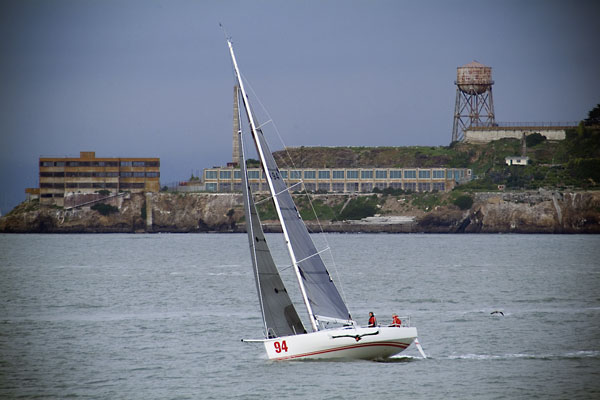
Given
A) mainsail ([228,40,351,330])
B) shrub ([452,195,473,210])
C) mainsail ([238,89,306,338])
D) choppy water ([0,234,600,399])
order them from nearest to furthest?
choppy water ([0,234,600,399]) < mainsail ([228,40,351,330]) < mainsail ([238,89,306,338]) < shrub ([452,195,473,210])

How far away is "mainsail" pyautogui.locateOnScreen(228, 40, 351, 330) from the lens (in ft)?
120

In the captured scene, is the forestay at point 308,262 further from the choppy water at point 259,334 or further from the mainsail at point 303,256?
the choppy water at point 259,334

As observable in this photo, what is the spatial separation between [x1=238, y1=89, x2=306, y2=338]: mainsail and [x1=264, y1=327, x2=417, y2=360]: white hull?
71cm

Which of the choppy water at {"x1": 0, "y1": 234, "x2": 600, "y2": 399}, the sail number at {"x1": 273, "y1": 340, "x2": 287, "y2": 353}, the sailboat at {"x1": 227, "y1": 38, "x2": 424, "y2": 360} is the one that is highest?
the sailboat at {"x1": 227, "y1": 38, "x2": 424, "y2": 360}

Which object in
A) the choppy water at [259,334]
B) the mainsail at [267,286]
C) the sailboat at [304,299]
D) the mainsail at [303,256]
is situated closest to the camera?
the choppy water at [259,334]

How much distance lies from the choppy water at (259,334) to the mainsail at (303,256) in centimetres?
232

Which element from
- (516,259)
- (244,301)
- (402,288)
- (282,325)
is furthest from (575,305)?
(516,259)

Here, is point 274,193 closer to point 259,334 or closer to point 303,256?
point 303,256

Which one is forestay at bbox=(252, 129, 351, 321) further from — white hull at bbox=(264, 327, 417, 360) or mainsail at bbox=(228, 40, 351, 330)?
white hull at bbox=(264, 327, 417, 360)

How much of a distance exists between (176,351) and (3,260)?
274 feet

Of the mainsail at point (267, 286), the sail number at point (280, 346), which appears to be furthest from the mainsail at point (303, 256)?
the sail number at point (280, 346)

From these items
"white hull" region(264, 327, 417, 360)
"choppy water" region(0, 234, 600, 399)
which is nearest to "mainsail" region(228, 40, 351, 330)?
"white hull" region(264, 327, 417, 360)

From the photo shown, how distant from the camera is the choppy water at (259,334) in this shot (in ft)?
118

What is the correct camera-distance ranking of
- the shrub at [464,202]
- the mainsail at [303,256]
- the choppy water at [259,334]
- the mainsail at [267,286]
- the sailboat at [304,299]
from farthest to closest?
1. the shrub at [464,202]
2. the mainsail at [267,286]
3. the sailboat at [304,299]
4. the mainsail at [303,256]
5. the choppy water at [259,334]
